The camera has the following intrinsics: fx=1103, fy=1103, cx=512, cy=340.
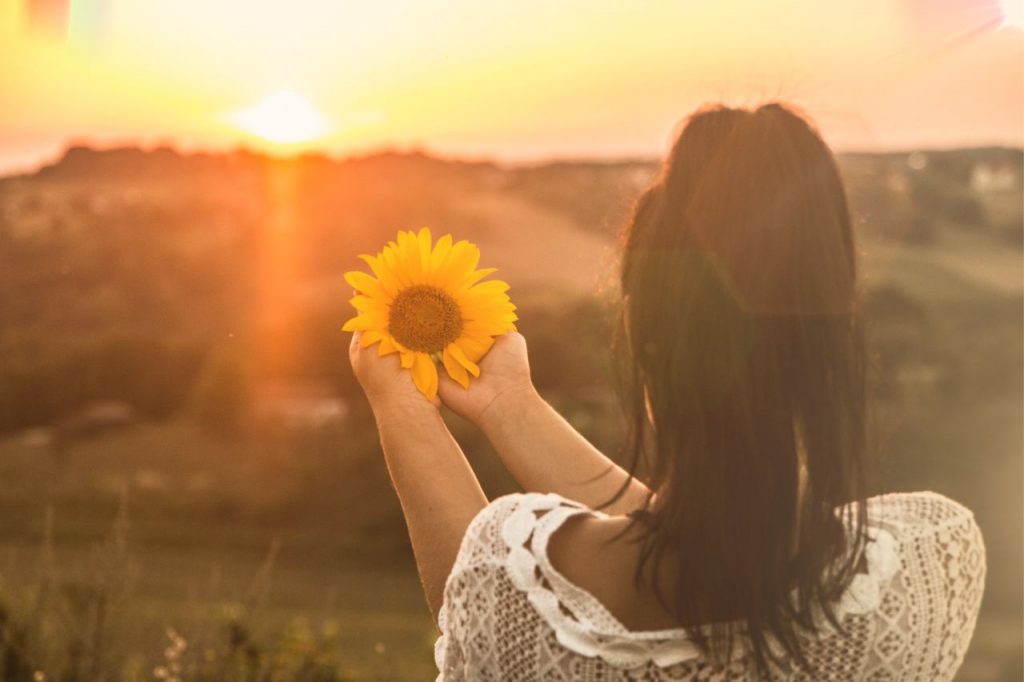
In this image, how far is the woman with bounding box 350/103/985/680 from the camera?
3.85 feet

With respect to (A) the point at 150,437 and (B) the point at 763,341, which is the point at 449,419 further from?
(B) the point at 763,341

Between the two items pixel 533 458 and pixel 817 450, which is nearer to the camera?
pixel 817 450

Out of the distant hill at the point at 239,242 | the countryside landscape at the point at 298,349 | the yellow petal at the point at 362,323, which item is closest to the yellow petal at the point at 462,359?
the yellow petal at the point at 362,323

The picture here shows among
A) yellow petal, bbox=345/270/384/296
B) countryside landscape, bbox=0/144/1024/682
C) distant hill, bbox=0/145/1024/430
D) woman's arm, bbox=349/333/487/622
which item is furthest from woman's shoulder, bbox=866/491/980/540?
distant hill, bbox=0/145/1024/430

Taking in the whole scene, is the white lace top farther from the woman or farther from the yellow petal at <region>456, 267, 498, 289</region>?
the yellow petal at <region>456, 267, 498, 289</region>

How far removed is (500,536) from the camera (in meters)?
1.19

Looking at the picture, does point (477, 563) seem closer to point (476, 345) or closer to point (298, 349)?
point (476, 345)

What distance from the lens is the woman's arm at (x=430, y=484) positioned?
1239 mm

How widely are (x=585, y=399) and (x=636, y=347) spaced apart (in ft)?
32.5

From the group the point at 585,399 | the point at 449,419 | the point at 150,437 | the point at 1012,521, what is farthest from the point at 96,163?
the point at 1012,521

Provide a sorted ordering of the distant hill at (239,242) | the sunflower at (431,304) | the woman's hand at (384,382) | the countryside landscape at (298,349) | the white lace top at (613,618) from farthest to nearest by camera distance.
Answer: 1. the distant hill at (239,242)
2. the countryside landscape at (298,349)
3. the sunflower at (431,304)
4. the woman's hand at (384,382)
5. the white lace top at (613,618)

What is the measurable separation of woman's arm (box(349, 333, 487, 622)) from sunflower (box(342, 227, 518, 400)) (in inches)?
4.6

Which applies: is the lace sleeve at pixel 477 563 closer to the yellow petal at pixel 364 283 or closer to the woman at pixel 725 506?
the woman at pixel 725 506

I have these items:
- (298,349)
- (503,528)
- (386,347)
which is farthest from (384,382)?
(298,349)
